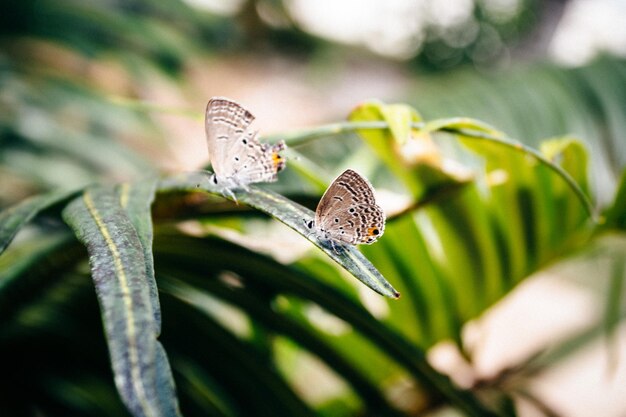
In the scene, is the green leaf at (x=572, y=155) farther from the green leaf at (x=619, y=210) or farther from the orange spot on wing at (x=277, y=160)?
the orange spot on wing at (x=277, y=160)

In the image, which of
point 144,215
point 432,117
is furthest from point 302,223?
point 432,117

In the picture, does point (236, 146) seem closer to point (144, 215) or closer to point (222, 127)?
point (222, 127)

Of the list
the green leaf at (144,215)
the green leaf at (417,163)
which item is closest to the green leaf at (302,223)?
the green leaf at (144,215)

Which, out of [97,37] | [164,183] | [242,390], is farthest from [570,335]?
[97,37]

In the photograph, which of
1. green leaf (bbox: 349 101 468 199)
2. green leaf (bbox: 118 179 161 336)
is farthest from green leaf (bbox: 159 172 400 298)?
green leaf (bbox: 349 101 468 199)

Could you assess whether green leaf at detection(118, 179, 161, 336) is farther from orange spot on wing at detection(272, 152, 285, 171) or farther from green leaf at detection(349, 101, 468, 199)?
green leaf at detection(349, 101, 468, 199)

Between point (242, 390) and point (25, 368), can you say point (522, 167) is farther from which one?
point (25, 368)
